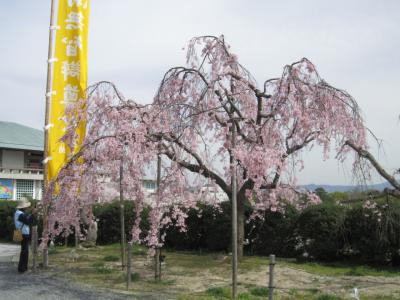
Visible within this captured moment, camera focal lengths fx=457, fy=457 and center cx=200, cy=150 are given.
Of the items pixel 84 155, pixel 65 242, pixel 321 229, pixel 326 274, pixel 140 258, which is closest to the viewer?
pixel 84 155

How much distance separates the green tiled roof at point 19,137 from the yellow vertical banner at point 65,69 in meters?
24.0

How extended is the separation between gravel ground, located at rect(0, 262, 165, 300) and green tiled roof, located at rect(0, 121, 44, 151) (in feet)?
87.9

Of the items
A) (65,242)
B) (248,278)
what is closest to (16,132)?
(65,242)

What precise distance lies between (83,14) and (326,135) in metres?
7.54

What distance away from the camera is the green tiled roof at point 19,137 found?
3481cm

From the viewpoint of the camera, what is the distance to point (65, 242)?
54.3 feet

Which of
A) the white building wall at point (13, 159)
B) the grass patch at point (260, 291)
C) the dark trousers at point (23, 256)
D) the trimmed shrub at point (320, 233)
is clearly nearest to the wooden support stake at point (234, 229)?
the grass patch at point (260, 291)

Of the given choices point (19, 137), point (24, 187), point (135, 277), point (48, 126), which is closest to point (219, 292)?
point (135, 277)

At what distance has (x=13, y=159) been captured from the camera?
Result: 3600 centimetres

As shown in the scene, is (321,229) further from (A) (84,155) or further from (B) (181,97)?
(A) (84,155)

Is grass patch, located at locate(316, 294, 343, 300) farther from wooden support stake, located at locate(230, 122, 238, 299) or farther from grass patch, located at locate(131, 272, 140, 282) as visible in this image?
grass patch, located at locate(131, 272, 140, 282)

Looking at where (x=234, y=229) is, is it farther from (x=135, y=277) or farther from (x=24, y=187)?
(x=24, y=187)

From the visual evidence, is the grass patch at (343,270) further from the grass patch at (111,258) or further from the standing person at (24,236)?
the standing person at (24,236)

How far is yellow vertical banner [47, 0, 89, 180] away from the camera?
11883 mm
